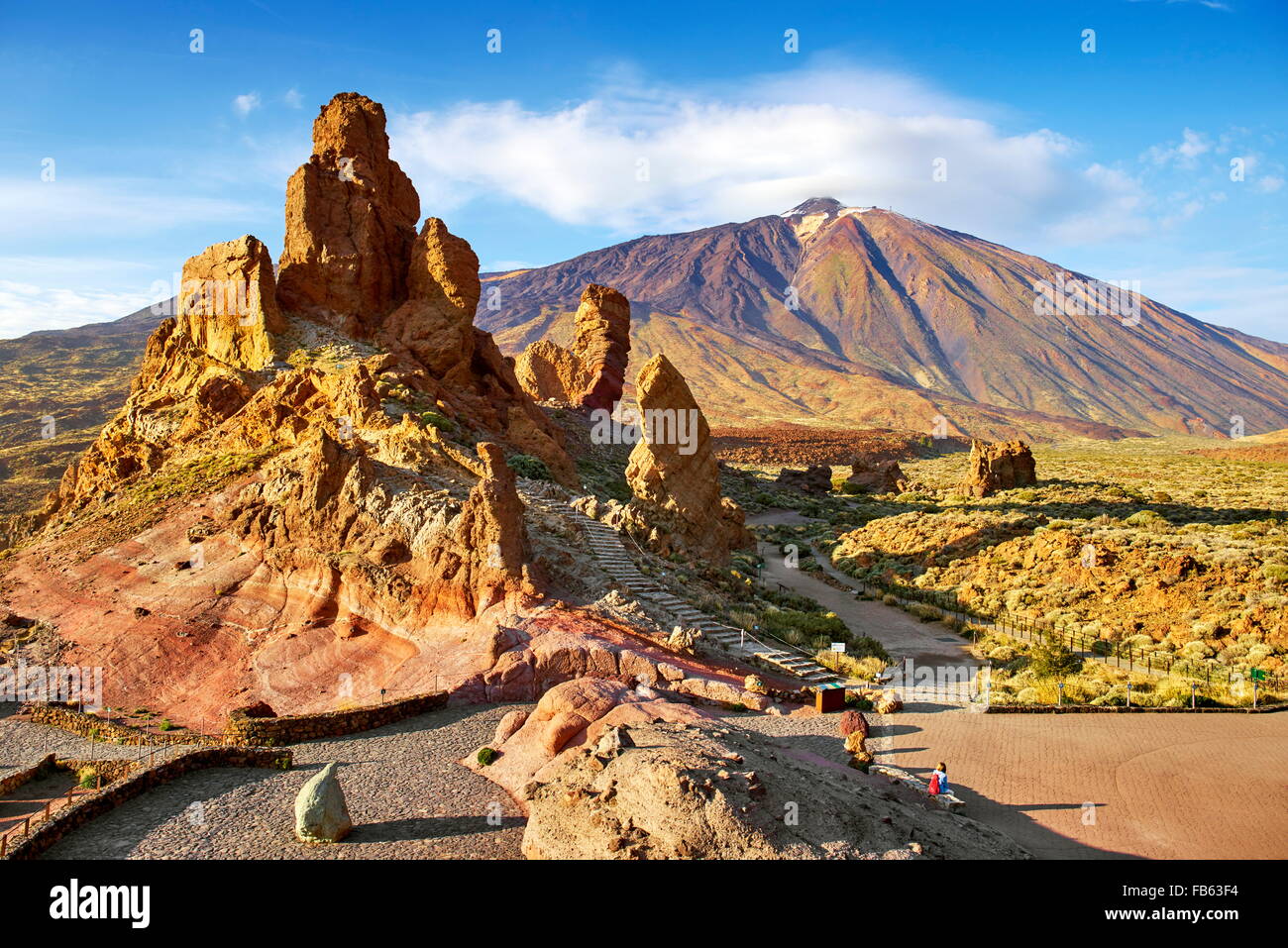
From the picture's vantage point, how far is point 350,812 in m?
12.6

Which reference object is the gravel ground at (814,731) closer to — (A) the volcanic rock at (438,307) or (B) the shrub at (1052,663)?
(B) the shrub at (1052,663)

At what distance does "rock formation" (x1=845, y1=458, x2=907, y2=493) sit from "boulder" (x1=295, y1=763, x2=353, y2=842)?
65905 mm

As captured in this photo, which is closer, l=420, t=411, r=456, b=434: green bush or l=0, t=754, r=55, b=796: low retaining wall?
l=0, t=754, r=55, b=796: low retaining wall

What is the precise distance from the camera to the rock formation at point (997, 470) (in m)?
60.3

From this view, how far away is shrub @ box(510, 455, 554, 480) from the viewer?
104ft

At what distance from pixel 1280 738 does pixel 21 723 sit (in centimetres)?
2803

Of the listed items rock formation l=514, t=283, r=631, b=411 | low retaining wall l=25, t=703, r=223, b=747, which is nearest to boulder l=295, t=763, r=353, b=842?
low retaining wall l=25, t=703, r=223, b=747

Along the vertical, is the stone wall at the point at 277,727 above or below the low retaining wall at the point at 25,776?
above

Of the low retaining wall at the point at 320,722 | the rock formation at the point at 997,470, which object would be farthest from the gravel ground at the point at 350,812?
the rock formation at the point at 997,470

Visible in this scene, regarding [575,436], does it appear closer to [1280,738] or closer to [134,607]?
[134,607]

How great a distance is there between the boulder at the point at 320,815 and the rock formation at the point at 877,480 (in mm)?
65905

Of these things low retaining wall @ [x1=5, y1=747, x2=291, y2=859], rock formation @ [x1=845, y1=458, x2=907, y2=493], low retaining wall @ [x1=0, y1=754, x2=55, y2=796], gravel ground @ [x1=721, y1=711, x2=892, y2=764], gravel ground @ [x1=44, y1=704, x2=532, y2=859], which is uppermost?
rock formation @ [x1=845, y1=458, x2=907, y2=493]

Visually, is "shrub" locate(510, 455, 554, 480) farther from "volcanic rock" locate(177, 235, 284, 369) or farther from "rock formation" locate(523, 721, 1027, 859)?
"rock formation" locate(523, 721, 1027, 859)
